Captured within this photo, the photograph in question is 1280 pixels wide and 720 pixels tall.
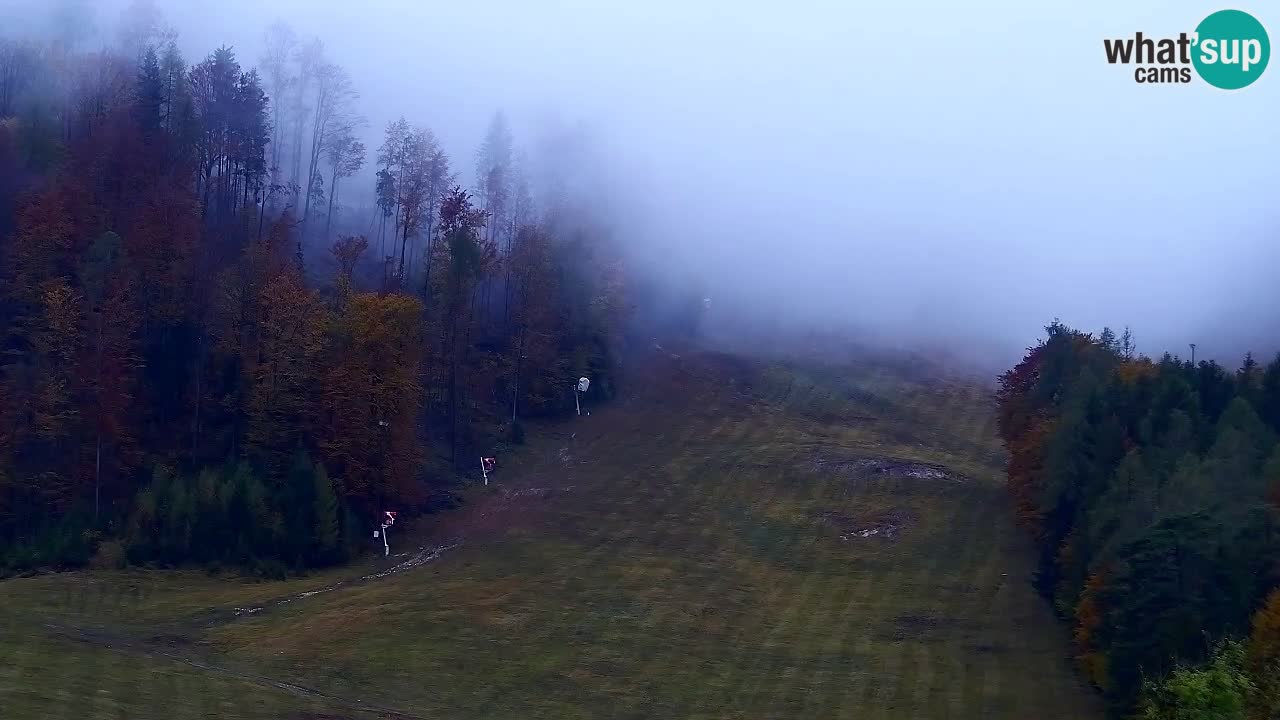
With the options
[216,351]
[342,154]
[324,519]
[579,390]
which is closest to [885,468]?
[579,390]

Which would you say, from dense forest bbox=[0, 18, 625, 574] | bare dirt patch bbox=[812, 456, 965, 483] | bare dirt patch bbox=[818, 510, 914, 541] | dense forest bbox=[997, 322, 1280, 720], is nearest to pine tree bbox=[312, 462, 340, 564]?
dense forest bbox=[0, 18, 625, 574]

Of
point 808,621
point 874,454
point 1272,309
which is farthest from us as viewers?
point 1272,309

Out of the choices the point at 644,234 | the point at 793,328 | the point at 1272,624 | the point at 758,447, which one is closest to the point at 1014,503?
the point at 758,447

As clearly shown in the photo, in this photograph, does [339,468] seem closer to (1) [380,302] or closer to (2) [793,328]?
(1) [380,302]

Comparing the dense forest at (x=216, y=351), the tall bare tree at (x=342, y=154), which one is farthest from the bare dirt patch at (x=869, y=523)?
the tall bare tree at (x=342, y=154)

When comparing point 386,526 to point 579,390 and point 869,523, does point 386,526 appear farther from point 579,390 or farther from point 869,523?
point 869,523

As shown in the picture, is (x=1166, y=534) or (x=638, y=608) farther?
(x=638, y=608)
